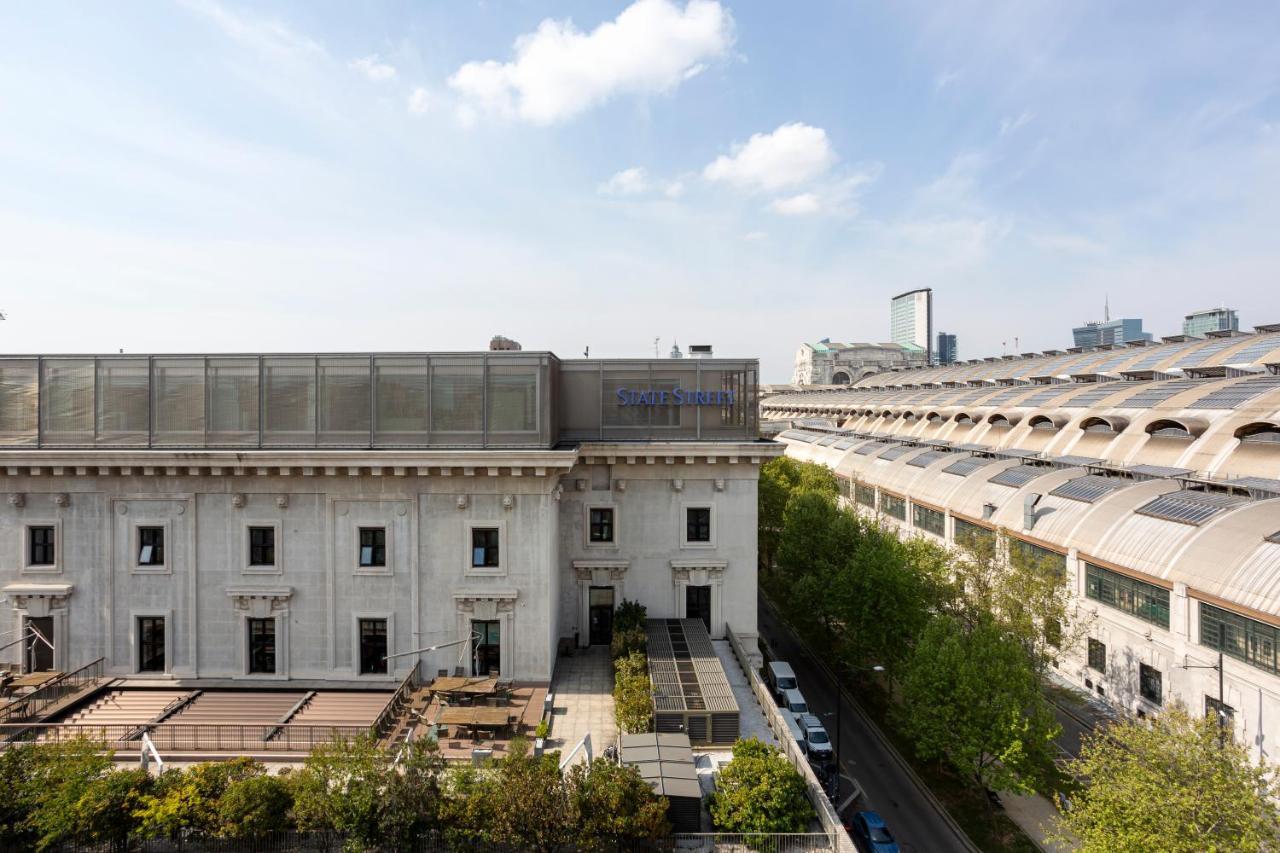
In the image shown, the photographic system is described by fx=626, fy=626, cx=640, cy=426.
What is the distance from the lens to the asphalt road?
25.8 metres

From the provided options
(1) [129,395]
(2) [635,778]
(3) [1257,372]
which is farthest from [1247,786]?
(3) [1257,372]

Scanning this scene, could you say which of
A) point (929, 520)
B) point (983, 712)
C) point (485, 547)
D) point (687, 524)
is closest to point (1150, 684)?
point (983, 712)

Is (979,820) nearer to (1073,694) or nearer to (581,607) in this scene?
(1073,694)

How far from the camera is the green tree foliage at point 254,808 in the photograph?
633 inches

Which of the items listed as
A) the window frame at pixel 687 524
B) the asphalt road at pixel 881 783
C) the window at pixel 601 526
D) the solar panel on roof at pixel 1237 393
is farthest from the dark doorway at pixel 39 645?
the solar panel on roof at pixel 1237 393

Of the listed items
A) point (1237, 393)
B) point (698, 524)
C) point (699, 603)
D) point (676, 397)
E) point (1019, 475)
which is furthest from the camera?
point (1019, 475)

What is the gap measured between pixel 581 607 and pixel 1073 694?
26.1 meters

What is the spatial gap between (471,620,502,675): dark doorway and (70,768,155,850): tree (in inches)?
414

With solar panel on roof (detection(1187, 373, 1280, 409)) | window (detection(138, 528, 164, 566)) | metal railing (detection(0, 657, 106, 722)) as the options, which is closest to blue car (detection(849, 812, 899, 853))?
window (detection(138, 528, 164, 566))

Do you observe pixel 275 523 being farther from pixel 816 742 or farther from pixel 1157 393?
pixel 1157 393

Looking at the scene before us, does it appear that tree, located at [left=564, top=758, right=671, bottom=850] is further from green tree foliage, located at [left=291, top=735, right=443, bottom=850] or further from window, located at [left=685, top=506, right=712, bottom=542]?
window, located at [left=685, top=506, right=712, bottom=542]

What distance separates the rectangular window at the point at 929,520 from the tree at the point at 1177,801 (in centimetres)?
3187

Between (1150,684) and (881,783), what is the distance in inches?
549

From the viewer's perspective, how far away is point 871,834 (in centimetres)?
2430
